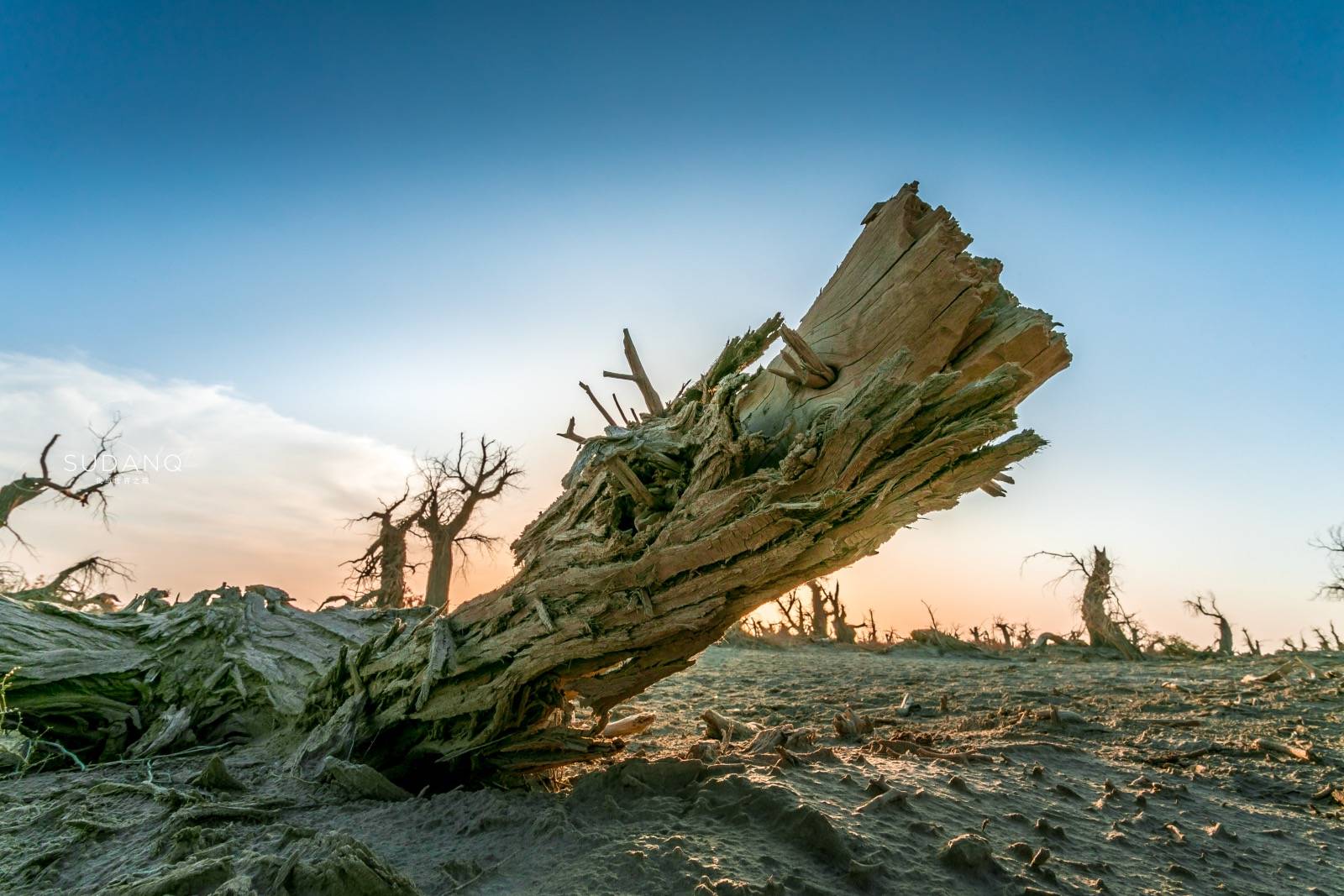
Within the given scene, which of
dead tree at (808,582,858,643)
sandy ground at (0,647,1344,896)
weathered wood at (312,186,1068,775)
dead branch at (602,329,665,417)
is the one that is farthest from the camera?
dead tree at (808,582,858,643)

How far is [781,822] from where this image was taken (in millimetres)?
2582

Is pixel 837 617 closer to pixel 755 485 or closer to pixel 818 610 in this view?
pixel 818 610

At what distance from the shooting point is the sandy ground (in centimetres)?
231

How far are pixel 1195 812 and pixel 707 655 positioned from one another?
275 inches

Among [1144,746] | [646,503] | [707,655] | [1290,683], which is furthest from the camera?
[707,655]

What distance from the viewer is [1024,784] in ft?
11.1

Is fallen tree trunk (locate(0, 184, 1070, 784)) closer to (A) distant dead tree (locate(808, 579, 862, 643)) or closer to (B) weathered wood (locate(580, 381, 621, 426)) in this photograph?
(B) weathered wood (locate(580, 381, 621, 426))

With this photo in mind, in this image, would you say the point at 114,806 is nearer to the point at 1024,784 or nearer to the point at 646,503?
the point at 646,503

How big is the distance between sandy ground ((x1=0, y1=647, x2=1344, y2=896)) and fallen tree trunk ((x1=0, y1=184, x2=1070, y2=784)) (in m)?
0.43

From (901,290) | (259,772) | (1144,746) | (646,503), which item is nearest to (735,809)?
(646,503)

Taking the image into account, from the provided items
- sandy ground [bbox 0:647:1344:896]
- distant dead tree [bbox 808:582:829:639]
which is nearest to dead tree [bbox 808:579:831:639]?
distant dead tree [bbox 808:582:829:639]

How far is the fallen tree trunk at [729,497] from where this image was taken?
2.73 meters

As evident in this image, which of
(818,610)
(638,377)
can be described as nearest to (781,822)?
(638,377)

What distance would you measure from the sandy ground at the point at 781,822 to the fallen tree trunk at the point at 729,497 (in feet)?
1.39
